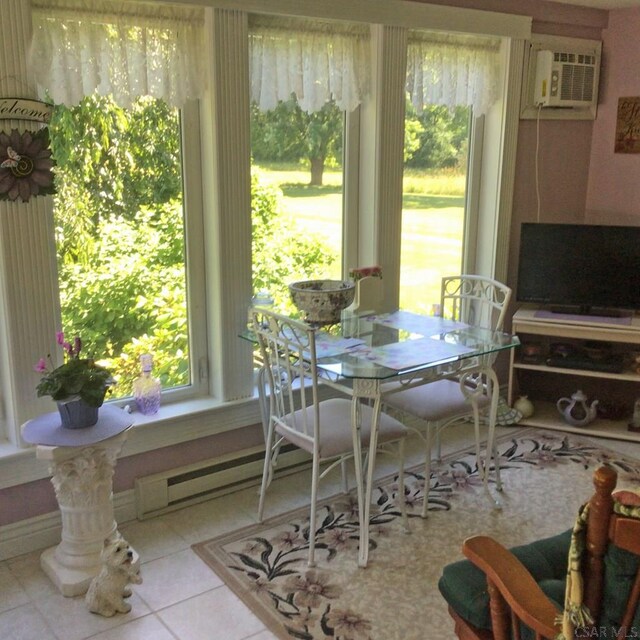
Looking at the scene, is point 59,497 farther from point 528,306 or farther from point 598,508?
point 528,306

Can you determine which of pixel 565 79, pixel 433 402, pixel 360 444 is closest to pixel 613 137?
pixel 565 79

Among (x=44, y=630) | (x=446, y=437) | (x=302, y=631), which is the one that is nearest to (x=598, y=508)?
(x=302, y=631)

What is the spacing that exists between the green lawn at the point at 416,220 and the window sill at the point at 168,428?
0.89 meters

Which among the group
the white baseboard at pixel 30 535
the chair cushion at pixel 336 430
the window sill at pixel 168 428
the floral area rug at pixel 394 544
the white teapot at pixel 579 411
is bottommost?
the floral area rug at pixel 394 544

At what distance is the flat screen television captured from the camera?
3.82 m

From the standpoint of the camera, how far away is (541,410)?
4191 millimetres

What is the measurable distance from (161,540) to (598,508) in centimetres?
197

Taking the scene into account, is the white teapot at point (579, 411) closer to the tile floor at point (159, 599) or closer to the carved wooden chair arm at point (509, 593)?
the tile floor at point (159, 599)

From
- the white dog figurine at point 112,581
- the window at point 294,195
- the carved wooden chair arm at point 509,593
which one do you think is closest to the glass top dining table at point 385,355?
the window at point 294,195

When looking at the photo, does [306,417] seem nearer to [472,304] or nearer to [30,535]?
[30,535]

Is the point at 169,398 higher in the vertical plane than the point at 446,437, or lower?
higher

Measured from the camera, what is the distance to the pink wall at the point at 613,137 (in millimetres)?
3951

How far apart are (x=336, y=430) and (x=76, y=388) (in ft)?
3.17

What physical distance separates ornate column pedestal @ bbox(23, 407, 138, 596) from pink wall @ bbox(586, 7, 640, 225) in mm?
3046
